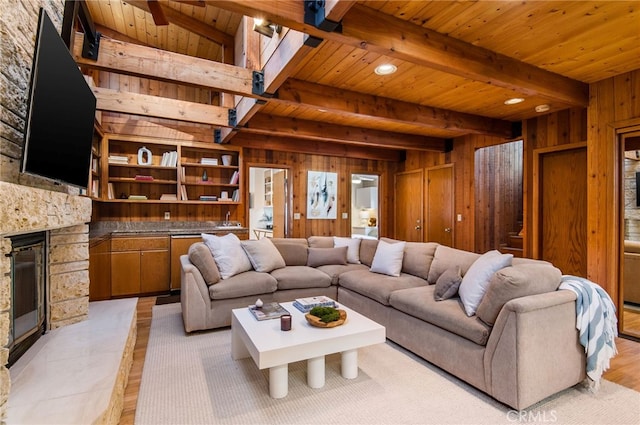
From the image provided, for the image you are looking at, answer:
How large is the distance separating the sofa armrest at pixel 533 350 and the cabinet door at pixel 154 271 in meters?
4.09

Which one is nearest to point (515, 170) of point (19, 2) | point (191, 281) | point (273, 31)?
point (273, 31)

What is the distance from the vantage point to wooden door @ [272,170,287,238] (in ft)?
21.3

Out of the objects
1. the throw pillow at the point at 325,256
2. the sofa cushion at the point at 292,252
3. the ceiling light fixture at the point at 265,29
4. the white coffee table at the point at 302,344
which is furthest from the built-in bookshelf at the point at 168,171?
the white coffee table at the point at 302,344

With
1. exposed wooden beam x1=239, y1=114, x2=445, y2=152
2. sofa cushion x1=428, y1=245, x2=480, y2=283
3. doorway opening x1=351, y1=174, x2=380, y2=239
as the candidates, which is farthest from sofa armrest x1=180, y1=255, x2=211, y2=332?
doorway opening x1=351, y1=174, x2=380, y2=239

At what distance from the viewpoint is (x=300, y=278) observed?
3.64 metres

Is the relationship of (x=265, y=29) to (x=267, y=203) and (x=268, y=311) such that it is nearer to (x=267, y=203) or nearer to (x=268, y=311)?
(x=268, y=311)

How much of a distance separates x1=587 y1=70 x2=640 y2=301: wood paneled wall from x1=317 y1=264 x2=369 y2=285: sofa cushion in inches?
95.6

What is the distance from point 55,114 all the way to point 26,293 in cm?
118

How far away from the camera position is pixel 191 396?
2.05 m

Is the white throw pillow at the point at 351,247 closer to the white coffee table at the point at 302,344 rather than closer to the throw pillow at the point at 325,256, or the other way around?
the throw pillow at the point at 325,256

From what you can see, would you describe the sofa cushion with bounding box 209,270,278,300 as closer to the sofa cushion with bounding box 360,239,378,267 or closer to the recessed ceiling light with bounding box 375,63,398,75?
the sofa cushion with bounding box 360,239,378,267

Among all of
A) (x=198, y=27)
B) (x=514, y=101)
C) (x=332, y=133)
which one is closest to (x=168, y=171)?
(x=198, y=27)

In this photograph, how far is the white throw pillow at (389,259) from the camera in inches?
140

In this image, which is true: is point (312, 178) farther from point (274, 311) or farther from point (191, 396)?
point (191, 396)
